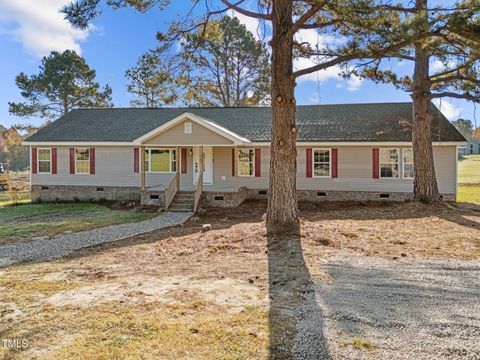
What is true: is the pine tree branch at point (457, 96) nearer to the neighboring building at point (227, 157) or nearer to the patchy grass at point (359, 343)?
the neighboring building at point (227, 157)

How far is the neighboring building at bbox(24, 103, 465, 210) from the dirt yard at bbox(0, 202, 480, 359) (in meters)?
6.24

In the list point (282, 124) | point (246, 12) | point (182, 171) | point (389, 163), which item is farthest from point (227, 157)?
point (246, 12)

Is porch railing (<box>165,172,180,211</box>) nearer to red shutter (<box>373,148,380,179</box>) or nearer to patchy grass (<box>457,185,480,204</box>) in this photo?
red shutter (<box>373,148,380,179</box>)

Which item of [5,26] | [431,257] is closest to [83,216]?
[5,26]

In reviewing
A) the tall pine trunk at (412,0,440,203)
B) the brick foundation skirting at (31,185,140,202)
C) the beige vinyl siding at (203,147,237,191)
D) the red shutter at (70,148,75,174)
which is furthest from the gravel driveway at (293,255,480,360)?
the red shutter at (70,148,75,174)

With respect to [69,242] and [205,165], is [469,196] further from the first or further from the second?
[69,242]

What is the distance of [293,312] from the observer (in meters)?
3.95

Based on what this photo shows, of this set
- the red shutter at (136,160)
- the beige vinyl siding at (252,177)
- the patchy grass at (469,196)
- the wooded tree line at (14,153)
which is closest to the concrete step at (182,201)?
the beige vinyl siding at (252,177)

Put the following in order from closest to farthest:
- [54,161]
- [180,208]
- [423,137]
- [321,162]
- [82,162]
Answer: [423,137], [180,208], [321,162], [82,162], [54,161]

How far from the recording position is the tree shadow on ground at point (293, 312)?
3.15 meters

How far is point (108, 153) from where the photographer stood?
1769cm

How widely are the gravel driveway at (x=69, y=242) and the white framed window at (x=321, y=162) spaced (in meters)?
7.24

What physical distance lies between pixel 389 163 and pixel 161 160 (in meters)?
10.8

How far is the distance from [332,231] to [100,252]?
533 cm
